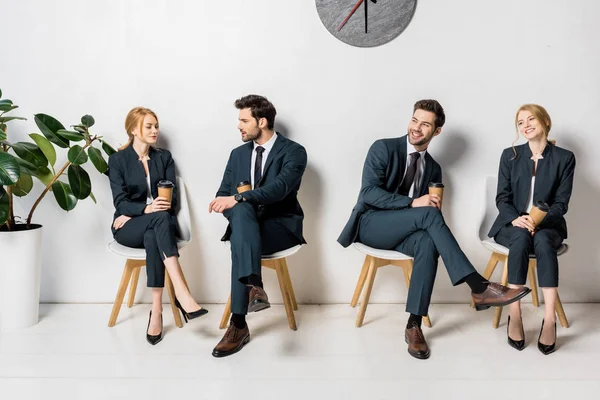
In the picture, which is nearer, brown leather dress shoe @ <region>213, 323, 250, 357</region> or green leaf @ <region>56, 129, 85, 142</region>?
brown leather dress shoe @ <region>213, 323, 250, 357</region>

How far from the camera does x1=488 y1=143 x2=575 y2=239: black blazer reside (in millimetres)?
2891

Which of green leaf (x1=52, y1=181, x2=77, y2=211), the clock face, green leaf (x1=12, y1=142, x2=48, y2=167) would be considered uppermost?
the clock face

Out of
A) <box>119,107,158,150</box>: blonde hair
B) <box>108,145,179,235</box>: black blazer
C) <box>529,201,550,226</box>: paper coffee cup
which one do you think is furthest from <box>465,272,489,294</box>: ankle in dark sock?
<box>119,107,158,150</box>: blonde hair

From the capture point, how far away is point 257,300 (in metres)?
2.44

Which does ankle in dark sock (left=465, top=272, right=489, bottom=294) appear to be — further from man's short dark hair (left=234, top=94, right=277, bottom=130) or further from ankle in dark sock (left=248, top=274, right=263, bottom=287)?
man's short dark hair (left=234, top=94, right=277, bottom=130)

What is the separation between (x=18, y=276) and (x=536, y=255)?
2712 mm

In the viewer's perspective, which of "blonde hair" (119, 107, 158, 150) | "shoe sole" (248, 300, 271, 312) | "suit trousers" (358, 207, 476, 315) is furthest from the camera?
"blonde hair" (119, 107, 158, 150)

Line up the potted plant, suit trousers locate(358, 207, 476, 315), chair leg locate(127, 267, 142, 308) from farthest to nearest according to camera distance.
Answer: chair leg locate(127, 267, 142, 308), the potted plant, suit trousers locate(358, 207, 476, 315)

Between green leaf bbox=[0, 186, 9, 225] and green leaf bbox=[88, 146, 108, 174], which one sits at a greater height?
green leaf bbox=[88, 146, 108, 174]

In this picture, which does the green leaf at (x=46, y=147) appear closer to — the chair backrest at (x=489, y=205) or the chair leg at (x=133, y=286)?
the chair leg at (x=133, y=286)

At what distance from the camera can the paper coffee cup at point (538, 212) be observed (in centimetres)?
264

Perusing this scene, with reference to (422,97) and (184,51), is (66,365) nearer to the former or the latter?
(184,51)

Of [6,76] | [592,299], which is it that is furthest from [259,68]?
[592,299]

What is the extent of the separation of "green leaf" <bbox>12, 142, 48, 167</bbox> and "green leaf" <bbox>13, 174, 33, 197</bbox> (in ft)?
0.49
